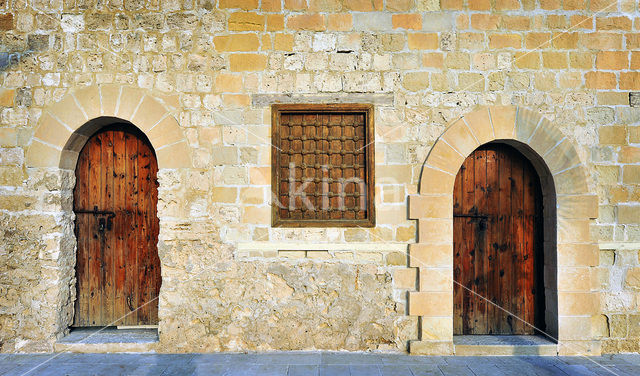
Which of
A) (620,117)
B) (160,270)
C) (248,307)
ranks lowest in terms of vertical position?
(248,307)

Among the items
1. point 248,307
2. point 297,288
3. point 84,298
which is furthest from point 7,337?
point 297,288

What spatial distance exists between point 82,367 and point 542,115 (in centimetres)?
501

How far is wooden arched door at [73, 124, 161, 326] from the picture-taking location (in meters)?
4.12

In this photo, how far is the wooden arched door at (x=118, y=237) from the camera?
4117 millimetres

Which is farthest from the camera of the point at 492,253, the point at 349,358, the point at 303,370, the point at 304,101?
the point at 492,253

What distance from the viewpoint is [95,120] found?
3914 millimetres

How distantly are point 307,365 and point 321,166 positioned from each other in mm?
1889

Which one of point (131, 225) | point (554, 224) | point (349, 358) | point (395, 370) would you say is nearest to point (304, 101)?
point (131, 225)

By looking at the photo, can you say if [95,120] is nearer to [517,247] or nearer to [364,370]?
[364,370]

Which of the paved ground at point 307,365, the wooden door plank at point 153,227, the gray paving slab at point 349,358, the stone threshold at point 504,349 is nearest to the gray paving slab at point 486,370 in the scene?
the paved ground at point 307,365

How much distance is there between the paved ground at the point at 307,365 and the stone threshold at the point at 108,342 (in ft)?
0.23

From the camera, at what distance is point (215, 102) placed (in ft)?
12.7

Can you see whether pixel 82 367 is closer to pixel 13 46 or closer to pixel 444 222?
pixel 13 46

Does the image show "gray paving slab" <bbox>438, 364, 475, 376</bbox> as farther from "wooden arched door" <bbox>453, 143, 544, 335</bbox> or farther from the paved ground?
"wooden arched door" <bbox>453, 143, 544, 335</bbox>
